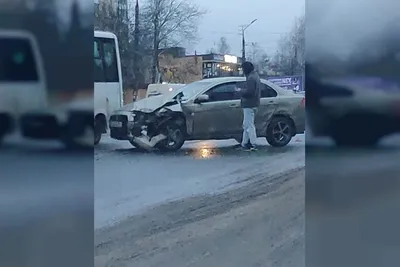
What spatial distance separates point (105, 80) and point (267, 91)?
82 centimetres

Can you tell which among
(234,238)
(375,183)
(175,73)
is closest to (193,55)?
(175,73)

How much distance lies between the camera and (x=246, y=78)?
3.02 metres

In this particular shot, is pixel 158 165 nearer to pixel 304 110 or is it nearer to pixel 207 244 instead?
pixel 207 244

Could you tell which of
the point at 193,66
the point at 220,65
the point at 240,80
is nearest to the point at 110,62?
the point at 193,66

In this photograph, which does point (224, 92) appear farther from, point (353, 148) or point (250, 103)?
point (353, 148)

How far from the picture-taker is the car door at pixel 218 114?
299cm

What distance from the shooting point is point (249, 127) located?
301cm

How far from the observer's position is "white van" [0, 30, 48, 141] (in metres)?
2.92

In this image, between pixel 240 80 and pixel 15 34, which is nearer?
pixel 15 34

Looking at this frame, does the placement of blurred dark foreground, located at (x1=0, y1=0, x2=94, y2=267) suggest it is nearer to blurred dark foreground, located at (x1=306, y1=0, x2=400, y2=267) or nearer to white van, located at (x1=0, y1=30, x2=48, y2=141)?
white van, located at (x1=0, y1=30, x2=48, y2=141)

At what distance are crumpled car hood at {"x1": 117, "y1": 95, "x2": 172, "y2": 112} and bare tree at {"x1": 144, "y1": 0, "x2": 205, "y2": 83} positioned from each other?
10 cm

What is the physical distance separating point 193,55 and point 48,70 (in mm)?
731

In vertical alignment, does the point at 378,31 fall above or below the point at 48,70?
above

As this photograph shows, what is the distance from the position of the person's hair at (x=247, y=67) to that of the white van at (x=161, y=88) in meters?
0.33
